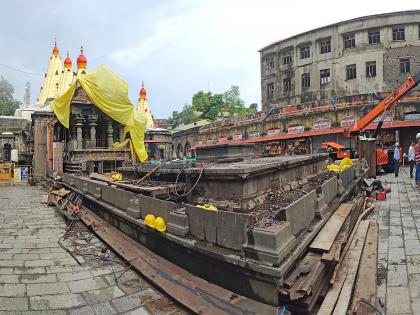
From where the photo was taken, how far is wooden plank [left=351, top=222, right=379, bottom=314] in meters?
3.93

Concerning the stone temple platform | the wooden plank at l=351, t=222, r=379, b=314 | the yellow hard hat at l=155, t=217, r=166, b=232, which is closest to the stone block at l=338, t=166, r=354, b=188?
the stone temple platform

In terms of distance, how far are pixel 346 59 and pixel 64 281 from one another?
33.9 m

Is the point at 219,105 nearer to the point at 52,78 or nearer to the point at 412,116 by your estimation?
the point at 52,78

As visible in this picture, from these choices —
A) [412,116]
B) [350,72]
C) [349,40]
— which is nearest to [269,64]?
[349,40]

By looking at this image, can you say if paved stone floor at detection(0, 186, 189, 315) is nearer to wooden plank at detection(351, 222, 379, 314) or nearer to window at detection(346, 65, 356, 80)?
wooden plank at detection(351, 222, 379, 314)

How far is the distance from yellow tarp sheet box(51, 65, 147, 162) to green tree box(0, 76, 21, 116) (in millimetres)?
41911

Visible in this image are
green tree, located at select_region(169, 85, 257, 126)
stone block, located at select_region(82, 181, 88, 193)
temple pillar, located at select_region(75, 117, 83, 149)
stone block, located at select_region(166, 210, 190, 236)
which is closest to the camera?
stone block, located at select_region(166, 210, 190, 236)

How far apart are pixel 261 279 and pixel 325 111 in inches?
988

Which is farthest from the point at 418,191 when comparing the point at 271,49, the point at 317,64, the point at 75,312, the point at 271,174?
the point at 271,49

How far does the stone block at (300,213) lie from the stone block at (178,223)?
5.40 ft

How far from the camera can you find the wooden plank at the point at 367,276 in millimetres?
3931

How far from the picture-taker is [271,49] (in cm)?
3834

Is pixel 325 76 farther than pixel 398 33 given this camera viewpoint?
Yes

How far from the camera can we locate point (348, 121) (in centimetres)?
2519
